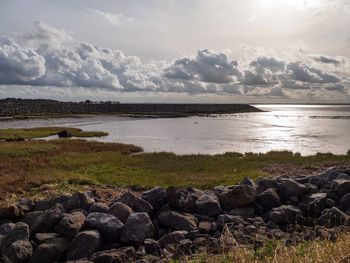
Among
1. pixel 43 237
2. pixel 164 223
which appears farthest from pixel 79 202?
pixel 164 223

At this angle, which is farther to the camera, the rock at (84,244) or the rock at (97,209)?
the rock at (97,209)

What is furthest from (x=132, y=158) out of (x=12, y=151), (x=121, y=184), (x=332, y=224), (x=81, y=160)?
(x=332, y=224)

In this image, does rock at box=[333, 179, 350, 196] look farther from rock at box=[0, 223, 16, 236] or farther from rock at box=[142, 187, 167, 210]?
rock at box=[0, 223, 16, 236]

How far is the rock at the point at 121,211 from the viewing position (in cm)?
895

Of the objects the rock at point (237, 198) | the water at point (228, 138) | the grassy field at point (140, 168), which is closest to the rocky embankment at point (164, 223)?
the rock at point (237, 198)

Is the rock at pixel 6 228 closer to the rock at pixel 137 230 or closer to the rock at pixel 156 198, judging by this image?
the rock at pixel 137 230

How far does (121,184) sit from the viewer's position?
17953 mm

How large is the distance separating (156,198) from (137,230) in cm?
222

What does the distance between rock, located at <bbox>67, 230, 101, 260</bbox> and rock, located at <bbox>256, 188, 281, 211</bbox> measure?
6010 millimetres

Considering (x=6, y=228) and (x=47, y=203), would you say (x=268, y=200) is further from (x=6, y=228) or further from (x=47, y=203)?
(x=6, y=228)

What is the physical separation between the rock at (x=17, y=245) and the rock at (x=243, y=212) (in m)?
6.35

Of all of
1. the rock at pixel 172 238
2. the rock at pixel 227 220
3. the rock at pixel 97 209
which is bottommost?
the rock at pixel 172 238

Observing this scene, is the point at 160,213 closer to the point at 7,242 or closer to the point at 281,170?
the point at 7,242

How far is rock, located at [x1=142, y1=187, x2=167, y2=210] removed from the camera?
33.2ft
